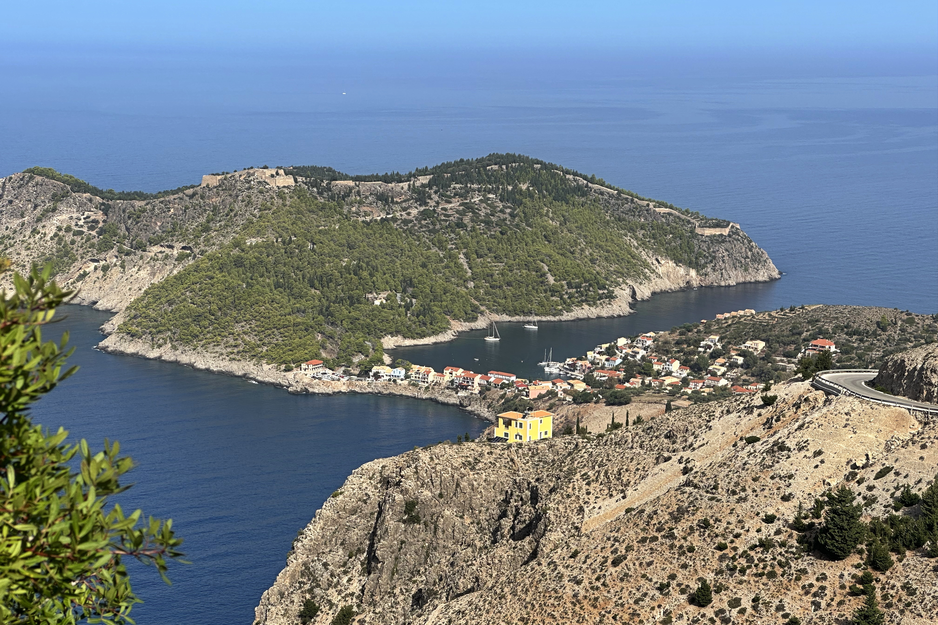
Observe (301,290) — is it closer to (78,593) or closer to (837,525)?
(837,525)

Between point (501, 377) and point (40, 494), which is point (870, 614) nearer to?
point (40, 494)

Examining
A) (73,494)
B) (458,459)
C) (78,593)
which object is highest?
(73,494)

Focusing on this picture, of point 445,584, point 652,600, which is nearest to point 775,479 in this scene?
point 652,600

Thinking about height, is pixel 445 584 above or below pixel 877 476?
below

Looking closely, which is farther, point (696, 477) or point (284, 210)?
point (284, 210)

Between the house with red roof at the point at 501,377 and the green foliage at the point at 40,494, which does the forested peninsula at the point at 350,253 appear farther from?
the green foliage at the point at 40,494

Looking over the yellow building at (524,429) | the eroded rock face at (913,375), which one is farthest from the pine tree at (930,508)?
the yellow building at (524,429)
